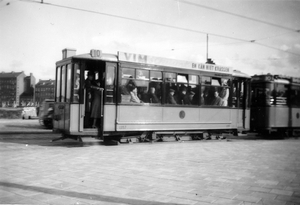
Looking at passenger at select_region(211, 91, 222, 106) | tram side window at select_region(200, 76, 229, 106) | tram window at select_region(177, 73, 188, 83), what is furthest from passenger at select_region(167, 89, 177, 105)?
passenger at select_region(211, 91, 222, 106)

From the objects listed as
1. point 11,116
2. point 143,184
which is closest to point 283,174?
point 143,184

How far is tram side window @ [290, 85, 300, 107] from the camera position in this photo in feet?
53.7

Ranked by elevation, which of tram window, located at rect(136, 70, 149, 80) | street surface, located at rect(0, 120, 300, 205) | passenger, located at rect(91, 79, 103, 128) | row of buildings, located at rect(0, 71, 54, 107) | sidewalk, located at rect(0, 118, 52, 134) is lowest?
sidewalk, located at rect(0, 118, 52, 134)

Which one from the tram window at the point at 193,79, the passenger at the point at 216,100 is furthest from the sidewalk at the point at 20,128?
the passenger at the point at 216,100

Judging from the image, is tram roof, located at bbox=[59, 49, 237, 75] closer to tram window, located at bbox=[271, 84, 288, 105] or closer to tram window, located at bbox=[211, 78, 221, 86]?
tram window, located at bbox=[211, 78, 221, 86]

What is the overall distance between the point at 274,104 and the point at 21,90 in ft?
336

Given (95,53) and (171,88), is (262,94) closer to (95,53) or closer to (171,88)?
(171,88)

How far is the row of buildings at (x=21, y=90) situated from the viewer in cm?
9794

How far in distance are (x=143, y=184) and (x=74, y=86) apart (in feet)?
19.4

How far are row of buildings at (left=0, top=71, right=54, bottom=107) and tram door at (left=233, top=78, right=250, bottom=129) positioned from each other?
88.6 meters

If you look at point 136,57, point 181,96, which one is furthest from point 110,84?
point 181,96

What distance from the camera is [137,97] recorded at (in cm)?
1117

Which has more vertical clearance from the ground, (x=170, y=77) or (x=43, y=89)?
(x=43, y=89)

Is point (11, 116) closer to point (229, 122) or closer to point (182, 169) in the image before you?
point (229, 122)
